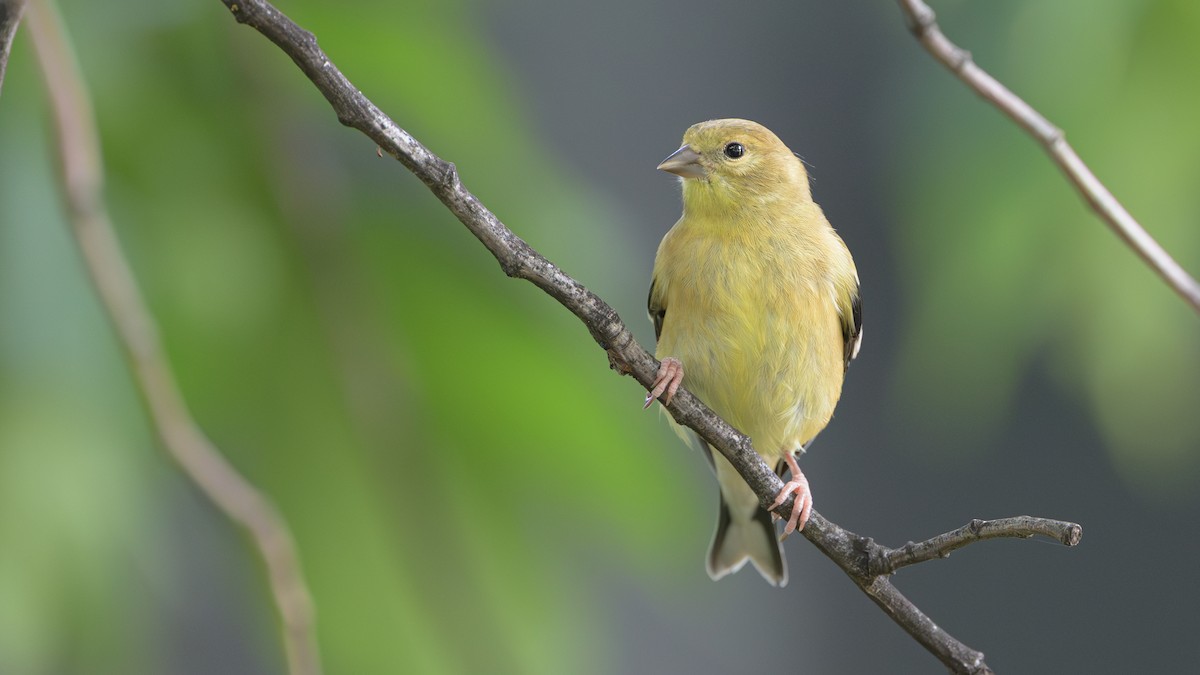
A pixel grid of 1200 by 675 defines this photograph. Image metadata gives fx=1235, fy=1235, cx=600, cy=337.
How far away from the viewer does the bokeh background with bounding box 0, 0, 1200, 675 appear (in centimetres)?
200

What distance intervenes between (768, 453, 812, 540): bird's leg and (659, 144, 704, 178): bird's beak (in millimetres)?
698

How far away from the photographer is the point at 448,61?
2.34 meters

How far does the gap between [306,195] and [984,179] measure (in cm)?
129

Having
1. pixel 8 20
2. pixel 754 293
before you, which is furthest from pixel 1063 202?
pixel 8 20

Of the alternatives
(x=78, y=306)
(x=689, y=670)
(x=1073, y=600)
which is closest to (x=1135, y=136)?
(x=78, y=306)

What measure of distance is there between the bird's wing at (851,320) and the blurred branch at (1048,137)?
1.60 m

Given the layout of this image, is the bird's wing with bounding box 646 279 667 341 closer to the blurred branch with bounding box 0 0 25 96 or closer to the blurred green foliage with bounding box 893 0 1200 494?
the blurred green foliage with bounding box 893 0 1200 494

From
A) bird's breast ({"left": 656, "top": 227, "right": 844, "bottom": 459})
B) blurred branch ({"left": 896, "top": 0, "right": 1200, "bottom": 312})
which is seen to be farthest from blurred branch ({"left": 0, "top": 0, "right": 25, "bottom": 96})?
bird's breast ({"left": 656, "top": 227, "right": 844, "bottom": 459})

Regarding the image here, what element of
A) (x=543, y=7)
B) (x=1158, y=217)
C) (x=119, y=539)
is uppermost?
(x=543, y=7)

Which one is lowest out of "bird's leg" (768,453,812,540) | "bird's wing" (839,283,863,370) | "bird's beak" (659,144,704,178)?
"bird's leg" (768,453,812,540)

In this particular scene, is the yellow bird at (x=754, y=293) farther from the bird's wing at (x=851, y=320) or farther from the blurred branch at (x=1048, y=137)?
the blurred branch at (x=1048, y=137)

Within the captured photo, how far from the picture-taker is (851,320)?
8.98ft

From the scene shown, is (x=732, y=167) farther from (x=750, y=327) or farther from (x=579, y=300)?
(x=579, y=300)

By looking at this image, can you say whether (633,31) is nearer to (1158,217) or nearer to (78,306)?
(1158,217)
